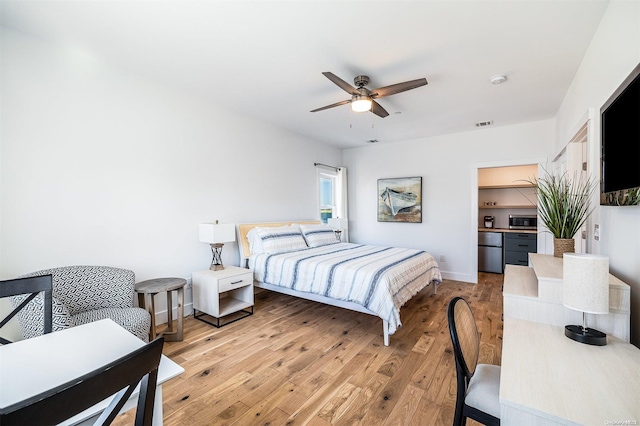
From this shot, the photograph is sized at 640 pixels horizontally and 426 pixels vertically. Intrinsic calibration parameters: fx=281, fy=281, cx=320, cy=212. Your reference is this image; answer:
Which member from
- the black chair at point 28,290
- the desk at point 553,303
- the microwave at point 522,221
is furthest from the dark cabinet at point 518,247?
the black chair at point 28,290

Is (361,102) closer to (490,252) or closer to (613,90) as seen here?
A: (613,90)

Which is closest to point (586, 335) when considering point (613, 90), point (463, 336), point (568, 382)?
point (568, 382)

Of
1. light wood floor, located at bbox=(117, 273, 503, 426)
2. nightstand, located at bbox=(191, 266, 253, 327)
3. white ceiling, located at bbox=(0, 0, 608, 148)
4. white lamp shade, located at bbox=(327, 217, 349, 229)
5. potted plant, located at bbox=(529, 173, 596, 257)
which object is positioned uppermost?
white ceiling, located at bbox=(0, 0, 608, 148)

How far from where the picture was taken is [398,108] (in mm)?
3836

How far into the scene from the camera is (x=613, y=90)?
5.68 ft

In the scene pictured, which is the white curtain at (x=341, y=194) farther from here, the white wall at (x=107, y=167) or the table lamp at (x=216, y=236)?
the table lamp at (x=216, y=236)

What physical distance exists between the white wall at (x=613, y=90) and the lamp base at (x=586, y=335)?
0.30 m

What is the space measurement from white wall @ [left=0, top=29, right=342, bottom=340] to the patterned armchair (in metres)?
0.31

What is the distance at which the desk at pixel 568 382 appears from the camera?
86 cm

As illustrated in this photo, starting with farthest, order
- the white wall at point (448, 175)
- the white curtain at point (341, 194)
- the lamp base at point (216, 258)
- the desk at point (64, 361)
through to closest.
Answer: the white curtain at point (341, 194) → the white wall at point (448, 175) → the lamp base at point (216, 258) → the desk at point (64, 361)

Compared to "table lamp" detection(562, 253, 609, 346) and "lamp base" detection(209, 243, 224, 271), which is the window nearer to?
"lamp base" detection(209, 243, 224, 271)

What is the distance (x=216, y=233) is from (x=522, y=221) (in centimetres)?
586

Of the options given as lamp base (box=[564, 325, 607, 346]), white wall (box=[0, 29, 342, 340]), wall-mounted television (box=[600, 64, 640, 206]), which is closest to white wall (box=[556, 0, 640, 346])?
wall-mounted television (box=[600, 64, 640, 206])

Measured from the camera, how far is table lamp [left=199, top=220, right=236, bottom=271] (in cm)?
325
